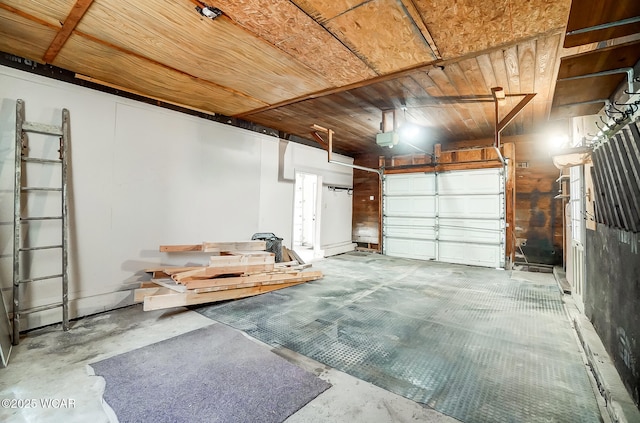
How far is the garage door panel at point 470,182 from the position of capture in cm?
618

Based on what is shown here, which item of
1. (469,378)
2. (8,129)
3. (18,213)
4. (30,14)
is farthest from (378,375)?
(8,129)

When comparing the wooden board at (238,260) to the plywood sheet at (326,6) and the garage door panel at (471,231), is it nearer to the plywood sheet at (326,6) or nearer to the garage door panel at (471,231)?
the plywood sheet at (326,6)

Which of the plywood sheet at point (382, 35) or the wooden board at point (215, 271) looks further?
the wooden board at point (215, 271)

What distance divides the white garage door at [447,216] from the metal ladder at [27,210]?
6455 millimetres

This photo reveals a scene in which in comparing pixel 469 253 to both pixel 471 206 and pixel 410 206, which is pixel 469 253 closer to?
pixel 471 206

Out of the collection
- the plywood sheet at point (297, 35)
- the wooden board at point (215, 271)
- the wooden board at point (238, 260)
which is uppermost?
the plywood sheet at point (297, 35)

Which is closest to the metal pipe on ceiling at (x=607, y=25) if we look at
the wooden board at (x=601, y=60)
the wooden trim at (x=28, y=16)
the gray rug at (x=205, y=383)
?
the wooden board at (x=601, y=60)

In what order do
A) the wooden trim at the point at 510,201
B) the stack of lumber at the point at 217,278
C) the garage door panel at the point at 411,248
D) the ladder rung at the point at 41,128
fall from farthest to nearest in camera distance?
the garage door panel at the point at 411,248
the wooden trim at the point at 510,201
the stack of lumber at the point at 217,278
the ladder rung at the point at 41,128

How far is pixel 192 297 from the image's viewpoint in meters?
3.30

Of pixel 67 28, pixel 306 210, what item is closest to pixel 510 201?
pixel 306 210

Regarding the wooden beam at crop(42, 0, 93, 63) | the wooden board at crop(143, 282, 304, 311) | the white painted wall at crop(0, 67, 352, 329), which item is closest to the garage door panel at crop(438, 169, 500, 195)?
the white painted wall at crop(0, 67, 352, 329)

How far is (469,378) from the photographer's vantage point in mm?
2041

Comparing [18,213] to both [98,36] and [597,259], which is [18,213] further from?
[597,259]

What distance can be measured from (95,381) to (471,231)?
6726mm
